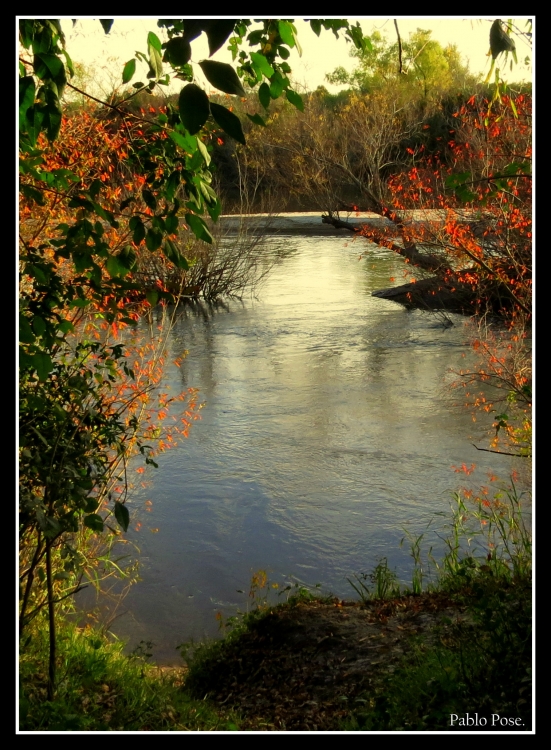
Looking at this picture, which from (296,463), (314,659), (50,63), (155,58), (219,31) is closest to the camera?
(219,31)

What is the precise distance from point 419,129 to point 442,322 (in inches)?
160

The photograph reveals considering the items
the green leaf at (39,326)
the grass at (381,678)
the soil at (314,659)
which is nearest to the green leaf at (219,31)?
the green leaf at (39,326)

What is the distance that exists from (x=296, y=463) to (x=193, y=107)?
596 cm

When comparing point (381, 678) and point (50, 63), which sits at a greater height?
point (50, 63)

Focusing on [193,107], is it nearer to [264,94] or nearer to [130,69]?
[264,94]

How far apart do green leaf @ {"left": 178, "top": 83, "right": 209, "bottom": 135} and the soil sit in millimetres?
2303

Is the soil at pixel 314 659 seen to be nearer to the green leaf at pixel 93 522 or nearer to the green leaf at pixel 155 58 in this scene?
the green leaf at pixel 93 522

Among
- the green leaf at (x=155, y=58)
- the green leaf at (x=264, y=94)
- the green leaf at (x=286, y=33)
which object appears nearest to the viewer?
the green leaf at (x=155, y=58)

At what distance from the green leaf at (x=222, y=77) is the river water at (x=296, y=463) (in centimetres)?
361

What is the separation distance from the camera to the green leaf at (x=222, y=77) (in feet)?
4.36

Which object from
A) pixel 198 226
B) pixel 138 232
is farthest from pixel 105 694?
pixel 198 226

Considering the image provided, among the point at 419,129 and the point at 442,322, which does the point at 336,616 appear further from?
the point at 419,129

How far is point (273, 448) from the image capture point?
297 inches

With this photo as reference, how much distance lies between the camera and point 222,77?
1.34 m
